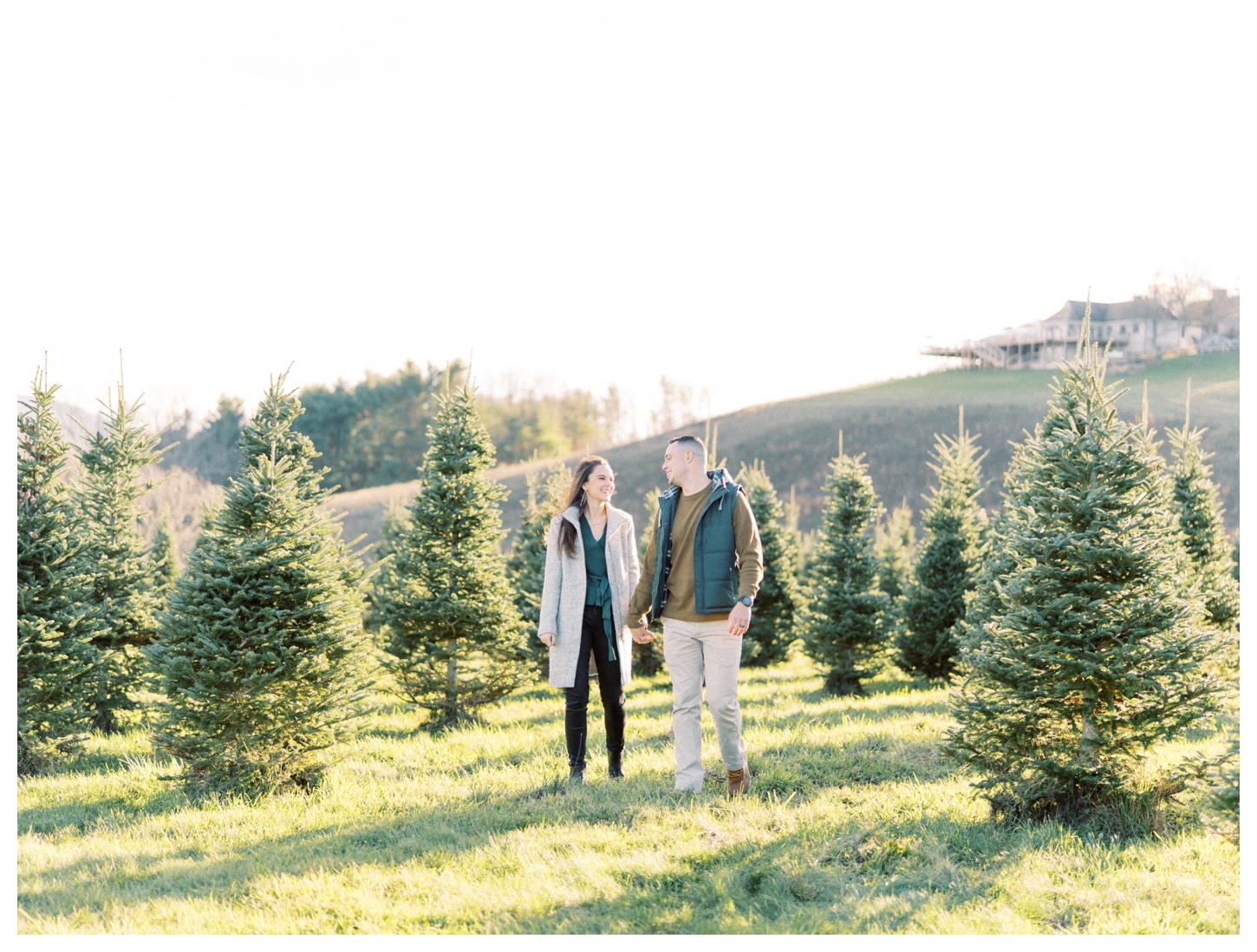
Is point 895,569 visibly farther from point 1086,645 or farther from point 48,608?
point 48,608

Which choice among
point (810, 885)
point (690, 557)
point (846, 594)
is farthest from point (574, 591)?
point (846, 594)

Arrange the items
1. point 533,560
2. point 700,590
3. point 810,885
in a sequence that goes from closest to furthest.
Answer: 1. point 810,885
2. point 700,590
3. point 533,560

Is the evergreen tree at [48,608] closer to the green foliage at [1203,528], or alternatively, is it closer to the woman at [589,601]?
the woman at [589,601]

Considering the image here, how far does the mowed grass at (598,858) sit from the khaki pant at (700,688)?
0.25 m

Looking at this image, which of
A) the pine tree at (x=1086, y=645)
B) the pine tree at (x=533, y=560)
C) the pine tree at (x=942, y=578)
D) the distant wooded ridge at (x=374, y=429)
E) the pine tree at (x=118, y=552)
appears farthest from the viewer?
the distant wooded ridge at (x=374, y=429)

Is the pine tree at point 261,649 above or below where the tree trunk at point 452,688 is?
above

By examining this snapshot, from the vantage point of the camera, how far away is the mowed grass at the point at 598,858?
389cm

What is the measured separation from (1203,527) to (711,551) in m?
11.5

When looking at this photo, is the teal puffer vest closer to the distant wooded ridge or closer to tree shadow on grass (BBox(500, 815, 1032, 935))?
tree shadow on grass (BBox(500, 815, 1032, 935))

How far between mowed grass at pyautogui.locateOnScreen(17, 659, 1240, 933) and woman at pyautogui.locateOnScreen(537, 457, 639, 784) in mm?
498

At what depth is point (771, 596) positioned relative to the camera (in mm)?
14742

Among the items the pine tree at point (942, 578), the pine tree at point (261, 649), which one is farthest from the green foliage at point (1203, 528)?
the pine tree at point (261, 649)

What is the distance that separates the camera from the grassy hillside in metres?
42.6

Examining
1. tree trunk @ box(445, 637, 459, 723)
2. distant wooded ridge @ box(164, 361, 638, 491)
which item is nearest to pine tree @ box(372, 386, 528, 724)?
tree trunk @ box(445, 637, 459, 723)
